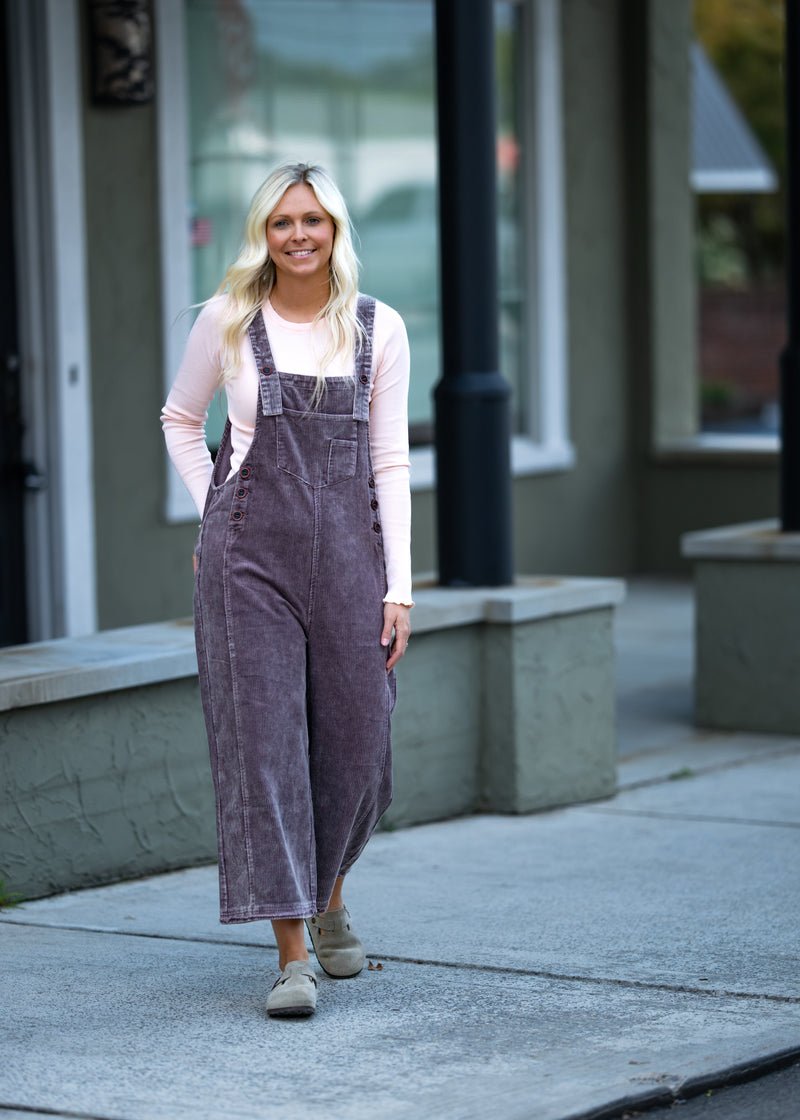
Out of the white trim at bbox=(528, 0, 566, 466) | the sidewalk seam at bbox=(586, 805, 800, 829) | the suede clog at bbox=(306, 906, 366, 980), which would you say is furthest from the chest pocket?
the white trim at bbox=(528, 0, 566, 466)

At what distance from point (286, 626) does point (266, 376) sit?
55 cm

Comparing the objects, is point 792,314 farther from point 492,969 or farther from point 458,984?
point 458,984

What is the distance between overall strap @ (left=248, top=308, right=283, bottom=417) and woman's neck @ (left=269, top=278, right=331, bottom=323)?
97 millimetres

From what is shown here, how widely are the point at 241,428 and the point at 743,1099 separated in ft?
5.78

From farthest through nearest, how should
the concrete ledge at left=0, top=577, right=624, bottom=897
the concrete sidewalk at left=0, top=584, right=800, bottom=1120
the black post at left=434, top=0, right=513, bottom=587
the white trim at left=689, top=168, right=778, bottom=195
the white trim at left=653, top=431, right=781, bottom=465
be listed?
the white trim at left=689, top=168, right=778, bottom=195 → the white trim at left=653, top=431, right=781, bottom=465 → the black post at left=434, top=0, right=513, bottom=587 → the concrete ledge at left=0, top=577, right=624, bottom=897 → the concrete sidewalk at left=0, top=584, right=800, bottom=1120

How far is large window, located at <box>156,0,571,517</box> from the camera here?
370 inches

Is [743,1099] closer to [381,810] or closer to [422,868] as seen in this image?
[381,810]

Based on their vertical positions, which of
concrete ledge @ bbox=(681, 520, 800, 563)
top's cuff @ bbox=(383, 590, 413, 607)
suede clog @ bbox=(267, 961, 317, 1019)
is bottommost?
suede clog @ bbox=(267, 961, 317, 1019)

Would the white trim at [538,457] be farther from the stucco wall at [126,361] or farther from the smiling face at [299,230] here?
the smiling face at [299,230]

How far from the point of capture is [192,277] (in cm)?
941

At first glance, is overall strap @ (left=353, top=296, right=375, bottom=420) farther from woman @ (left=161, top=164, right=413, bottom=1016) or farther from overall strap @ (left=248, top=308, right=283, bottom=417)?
overall strap @ (left=248, top=308, right=283, bottom=417)

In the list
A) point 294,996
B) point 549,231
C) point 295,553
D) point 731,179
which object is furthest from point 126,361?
point 731,179

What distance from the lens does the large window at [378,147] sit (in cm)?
939

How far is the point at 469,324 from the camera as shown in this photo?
670 centimetres
